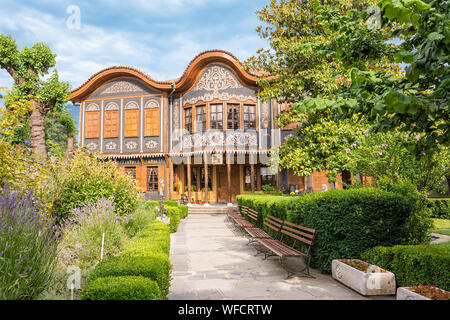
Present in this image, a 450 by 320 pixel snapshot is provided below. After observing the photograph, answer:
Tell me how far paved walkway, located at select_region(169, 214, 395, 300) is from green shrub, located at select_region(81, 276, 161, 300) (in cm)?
142

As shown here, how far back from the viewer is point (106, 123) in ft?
63.0

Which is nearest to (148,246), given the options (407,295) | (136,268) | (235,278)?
(136,268)

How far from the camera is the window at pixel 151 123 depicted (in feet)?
61.0

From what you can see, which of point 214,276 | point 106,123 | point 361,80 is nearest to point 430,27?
point 361,80

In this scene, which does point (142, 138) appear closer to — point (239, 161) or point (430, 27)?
point (239, 161)

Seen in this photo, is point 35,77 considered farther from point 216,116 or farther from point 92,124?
point 216,116

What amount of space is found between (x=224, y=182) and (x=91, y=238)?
47.6ft

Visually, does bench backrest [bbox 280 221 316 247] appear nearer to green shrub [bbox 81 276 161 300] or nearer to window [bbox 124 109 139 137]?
green shrub [bbox 81 276 161 300]

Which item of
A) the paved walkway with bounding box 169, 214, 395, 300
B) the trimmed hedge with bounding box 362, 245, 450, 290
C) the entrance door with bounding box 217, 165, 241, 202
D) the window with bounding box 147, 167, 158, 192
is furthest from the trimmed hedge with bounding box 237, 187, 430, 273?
the window with bounding box 147, 167, 158, 192

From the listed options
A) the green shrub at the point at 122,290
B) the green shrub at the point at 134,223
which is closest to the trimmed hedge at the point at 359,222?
the green shrub at the point at 122,290

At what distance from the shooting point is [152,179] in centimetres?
1880

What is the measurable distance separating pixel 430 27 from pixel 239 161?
1616cm

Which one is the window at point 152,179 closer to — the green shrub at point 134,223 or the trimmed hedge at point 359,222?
the green shrub at point 134,223
